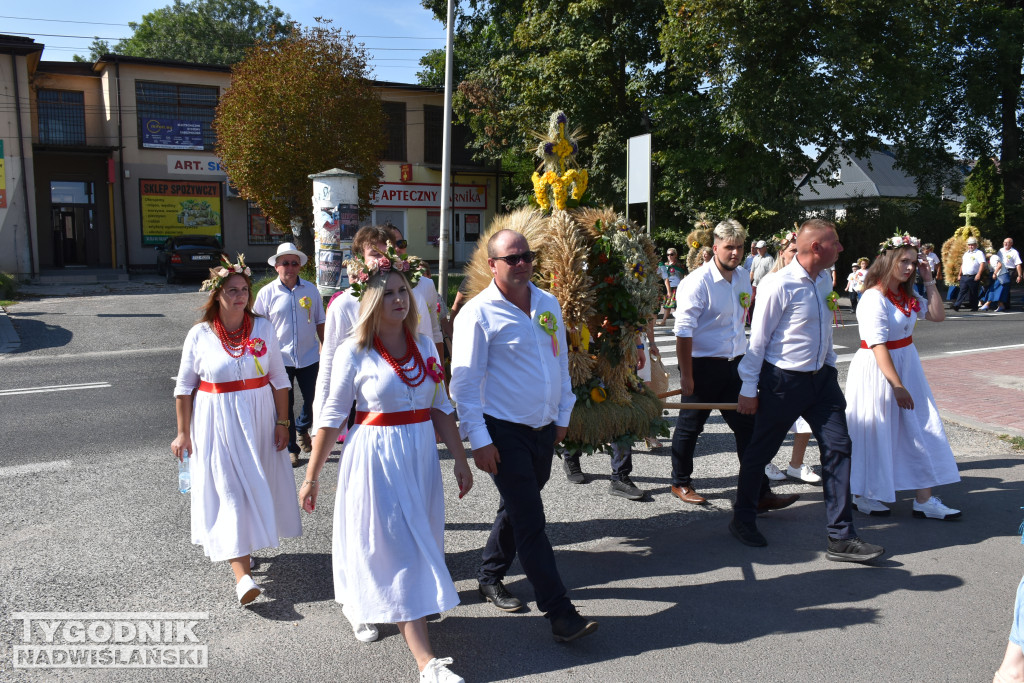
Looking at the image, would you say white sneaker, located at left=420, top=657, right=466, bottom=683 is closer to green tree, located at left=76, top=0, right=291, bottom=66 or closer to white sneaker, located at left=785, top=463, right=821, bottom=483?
white sneaker, located at left=785, top=463, right=821, bottom=483

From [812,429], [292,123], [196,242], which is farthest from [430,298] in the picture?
[196,242]

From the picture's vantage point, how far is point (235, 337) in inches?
187

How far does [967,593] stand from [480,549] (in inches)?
111

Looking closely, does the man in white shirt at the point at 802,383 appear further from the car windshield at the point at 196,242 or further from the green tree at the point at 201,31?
the green tree at the point at 201,31

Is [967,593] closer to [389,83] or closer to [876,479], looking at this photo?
[876,479]

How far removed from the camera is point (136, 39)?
57188 millimetres

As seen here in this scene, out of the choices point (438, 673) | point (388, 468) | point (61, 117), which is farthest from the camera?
point (61, 117)

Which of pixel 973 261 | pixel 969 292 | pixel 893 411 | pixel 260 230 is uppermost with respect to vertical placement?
pixel 260 230

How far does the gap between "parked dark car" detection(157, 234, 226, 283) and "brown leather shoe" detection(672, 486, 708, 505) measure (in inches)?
844

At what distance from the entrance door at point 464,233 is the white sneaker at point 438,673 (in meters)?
32.3

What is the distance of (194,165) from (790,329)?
29.3m

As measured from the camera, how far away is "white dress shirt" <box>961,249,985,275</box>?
20.1 metres

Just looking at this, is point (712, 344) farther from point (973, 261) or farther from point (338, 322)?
point (973, 261)

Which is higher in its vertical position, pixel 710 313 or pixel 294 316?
pixel 710 313
